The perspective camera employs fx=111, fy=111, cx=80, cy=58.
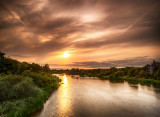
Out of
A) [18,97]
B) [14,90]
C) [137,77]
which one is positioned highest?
[14,90]

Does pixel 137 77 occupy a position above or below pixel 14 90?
below

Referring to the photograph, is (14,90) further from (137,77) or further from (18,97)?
(137,77)

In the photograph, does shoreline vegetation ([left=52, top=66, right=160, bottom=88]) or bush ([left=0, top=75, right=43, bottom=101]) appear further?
shoreline vegetation ([left=52, top=66, right=160, bottom=88])

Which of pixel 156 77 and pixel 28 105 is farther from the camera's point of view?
pixel 156 77

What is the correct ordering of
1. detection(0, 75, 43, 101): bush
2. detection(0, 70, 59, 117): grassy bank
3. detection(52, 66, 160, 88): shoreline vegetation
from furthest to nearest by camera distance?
detection(52, 66, 160, 88): shoreline vegetation < detection(0, 75, 43, 101): bush < detection(0, 70, 59, 117): grassy bank

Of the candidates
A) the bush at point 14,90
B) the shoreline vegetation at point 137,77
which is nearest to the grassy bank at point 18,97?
the bush at point 14,90

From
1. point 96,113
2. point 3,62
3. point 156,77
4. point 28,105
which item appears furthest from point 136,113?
point 156,77

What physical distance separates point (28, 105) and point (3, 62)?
2066 centimetres

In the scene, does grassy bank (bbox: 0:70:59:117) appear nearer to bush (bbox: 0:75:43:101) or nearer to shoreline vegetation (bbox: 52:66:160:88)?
bush (bbox: 0:75:43:101)

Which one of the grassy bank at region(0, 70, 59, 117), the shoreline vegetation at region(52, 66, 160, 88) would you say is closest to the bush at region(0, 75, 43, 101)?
the grassy bank at region(0, 70, 59, 117)

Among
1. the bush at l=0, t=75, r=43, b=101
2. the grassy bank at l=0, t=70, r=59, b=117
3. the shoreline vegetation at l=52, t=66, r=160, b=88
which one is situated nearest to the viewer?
the grassy bank at l=0, t=70, r=59, b=117

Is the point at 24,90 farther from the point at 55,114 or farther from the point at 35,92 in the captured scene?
the point at 55,114

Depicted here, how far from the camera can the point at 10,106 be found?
19391 millimetres

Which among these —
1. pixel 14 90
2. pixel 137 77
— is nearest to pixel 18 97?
pixel 14 90
